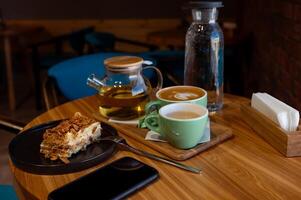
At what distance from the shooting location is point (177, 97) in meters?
1.00

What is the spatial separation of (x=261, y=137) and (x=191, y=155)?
0.69 ft

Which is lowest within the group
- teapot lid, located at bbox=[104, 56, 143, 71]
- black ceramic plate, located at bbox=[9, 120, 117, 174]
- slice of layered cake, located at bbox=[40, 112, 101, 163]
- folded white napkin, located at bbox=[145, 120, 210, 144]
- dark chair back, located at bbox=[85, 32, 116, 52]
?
dark chair back, located at bbox=[85, 32, 116, 52]

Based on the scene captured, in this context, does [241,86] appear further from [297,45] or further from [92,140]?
[92,140]

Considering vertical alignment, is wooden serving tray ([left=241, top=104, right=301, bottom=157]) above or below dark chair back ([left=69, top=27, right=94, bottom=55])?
above

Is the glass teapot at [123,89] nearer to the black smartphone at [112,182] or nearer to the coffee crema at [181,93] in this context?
the coffee crema at [181,93]

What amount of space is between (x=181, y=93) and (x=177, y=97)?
4cm

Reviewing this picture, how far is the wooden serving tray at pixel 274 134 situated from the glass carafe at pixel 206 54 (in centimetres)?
14

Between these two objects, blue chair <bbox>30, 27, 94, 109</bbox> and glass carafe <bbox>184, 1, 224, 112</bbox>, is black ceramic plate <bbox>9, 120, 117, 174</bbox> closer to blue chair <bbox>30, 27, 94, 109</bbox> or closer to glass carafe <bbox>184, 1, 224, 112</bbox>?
glass carafe <bbox>184, 1, 224, 112</bbox>

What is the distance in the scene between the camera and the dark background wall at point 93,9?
13.4 feet

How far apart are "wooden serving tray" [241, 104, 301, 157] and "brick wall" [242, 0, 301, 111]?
72 centimetres

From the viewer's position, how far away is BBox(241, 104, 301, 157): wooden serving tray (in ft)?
2.81

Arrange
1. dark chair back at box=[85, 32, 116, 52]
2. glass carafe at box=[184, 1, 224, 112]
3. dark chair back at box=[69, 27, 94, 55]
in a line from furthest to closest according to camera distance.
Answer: dark chair back at box=[69, 27, 94, 55] → dark chair back at box=[85, 32, 116, 52] → glass carafe at box=[184, 1, 224, 112]

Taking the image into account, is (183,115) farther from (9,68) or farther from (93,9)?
(93,9)

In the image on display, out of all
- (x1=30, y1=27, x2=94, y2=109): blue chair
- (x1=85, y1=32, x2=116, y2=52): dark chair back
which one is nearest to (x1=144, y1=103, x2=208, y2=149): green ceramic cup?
(x1=85, y1=32, x2=116, y2=52): dark chair back
